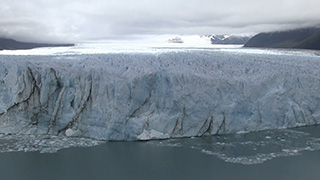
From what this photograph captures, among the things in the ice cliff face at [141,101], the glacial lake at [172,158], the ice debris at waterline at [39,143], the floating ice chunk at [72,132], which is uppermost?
the ice cliff face at [141,101]

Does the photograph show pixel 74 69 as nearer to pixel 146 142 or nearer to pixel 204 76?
pixel 146 142

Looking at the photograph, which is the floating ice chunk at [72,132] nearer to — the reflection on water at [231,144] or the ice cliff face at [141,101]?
the ice cliff face at [141,101]

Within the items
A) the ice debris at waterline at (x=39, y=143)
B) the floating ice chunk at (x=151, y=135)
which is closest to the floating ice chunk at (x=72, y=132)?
the ice debris at waterline at (x=39, y=143)

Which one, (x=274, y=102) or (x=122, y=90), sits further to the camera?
(x=274, y=102)

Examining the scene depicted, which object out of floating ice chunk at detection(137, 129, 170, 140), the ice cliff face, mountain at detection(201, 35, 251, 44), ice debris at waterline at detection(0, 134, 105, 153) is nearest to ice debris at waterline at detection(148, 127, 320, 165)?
floating ice chunk at detection(137, 129, 170, 140)

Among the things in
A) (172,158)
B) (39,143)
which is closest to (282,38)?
(172,158)

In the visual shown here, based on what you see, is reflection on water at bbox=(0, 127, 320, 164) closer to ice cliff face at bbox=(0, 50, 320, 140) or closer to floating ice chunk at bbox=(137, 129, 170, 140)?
floating ice chunk at bbox=(137, 129, 170, 140)

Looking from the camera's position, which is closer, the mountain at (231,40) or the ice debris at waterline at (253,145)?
the ice debris at waterline at (253,145)

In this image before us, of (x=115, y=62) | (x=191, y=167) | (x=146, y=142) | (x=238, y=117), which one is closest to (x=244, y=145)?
(x=238, y=117)
